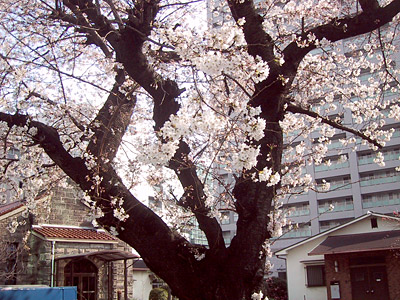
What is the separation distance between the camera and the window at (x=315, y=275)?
21297 mm

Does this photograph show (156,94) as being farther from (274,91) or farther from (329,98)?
(329,98)

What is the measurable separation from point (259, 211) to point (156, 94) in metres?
1.77

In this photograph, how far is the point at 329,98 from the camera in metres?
8.34

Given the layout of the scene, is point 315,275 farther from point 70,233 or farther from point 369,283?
Answer: point 70,233

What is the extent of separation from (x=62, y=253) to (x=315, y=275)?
12174mm

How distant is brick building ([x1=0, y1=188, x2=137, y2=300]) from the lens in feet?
51.6

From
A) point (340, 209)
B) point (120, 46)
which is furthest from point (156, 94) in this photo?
point (340, 209)

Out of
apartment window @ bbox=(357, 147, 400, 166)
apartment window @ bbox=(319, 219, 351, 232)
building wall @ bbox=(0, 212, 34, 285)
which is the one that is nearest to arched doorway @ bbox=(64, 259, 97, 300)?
building wall @ bbox=(0, 212, 34, 285)

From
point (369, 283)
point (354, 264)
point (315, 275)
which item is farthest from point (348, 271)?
point (315, 275)

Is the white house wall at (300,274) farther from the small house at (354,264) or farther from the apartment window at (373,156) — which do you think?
the apartment window at (373,156)

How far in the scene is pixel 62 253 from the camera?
1620 centimetres

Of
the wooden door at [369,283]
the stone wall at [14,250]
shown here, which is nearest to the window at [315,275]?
the wooden door at [369,283]

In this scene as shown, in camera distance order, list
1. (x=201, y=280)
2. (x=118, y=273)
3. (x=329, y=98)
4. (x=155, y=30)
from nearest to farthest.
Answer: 1. (x=201, y=280)
2. (x=155, y=30)
3. (x=329, y=98)
4. (x=118, y=273)

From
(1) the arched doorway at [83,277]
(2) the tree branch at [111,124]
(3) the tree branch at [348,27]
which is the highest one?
(3) the tree branch at [348,27]
